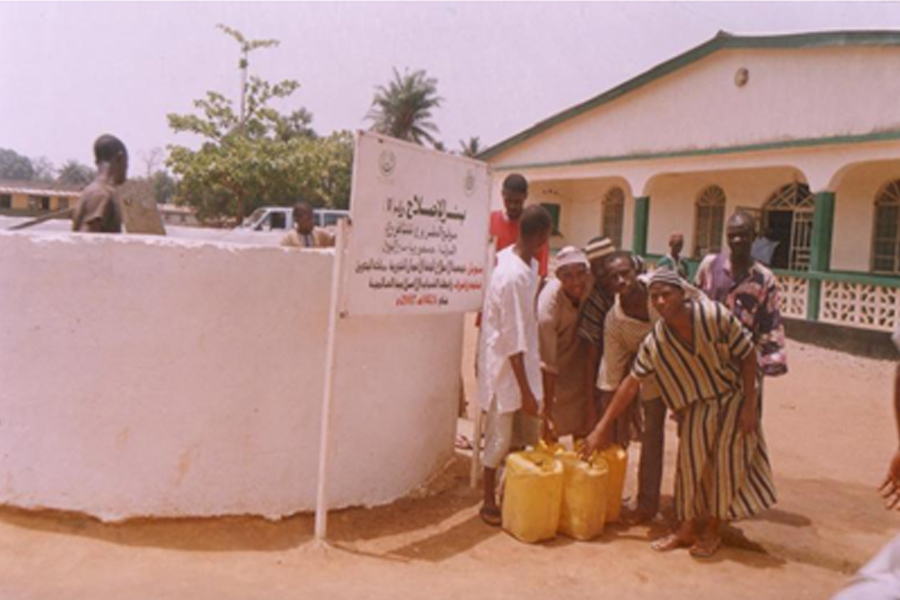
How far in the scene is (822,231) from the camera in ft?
44.9

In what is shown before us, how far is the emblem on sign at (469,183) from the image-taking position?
4535 millimetres

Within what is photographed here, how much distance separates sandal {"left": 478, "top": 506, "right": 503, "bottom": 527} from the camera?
4.22 m

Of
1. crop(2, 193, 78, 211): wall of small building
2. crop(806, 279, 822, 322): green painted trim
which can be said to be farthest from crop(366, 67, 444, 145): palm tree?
crop(806, 279, 822, 322): green painted trim

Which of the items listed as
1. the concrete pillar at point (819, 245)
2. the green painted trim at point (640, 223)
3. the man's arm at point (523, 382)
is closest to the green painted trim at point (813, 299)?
the concrete pillar at point (819, 245)

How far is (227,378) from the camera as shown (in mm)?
3754

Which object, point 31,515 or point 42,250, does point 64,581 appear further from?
point 42,250

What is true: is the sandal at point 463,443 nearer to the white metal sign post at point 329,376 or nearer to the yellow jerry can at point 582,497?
the yellow jerry can at point 582,497

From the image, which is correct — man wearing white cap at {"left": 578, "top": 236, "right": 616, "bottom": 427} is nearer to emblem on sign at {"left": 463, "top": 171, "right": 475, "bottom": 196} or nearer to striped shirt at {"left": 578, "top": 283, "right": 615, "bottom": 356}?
striped shirt at {"left": 578, "top": 283, "right": 615, "bottom": 356}

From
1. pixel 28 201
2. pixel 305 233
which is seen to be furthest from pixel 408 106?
pixel 305 233

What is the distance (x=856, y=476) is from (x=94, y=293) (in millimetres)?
5282

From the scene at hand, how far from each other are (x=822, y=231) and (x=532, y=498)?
38.3 ft

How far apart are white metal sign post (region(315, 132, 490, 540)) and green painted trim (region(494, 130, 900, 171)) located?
34.3 ft

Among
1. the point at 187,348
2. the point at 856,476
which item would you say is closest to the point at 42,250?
the point at 187,348

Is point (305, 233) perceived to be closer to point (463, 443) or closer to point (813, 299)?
point (463, 443)
